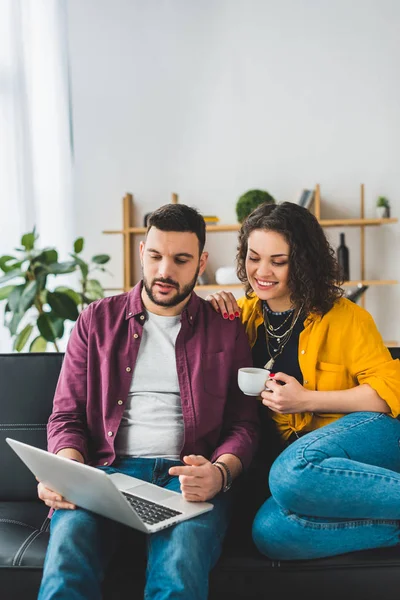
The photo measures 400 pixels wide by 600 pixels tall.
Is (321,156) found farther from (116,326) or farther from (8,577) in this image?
(8,577)

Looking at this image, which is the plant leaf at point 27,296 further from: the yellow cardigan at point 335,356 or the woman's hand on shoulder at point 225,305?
the yellow cardigan at point 335,356

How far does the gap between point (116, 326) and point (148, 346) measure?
10 centimetres

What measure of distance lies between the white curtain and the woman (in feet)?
7.21

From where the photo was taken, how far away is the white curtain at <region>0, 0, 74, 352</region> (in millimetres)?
3766

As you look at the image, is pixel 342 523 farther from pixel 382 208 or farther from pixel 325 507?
A: pixel 382 208

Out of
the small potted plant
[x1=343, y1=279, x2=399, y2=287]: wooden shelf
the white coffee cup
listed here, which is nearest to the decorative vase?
the small potted plant

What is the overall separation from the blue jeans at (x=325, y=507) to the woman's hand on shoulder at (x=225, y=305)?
0.45 m

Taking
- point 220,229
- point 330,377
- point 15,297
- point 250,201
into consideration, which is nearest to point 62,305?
point 15,297

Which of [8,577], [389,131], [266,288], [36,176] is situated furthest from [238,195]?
[8,577]

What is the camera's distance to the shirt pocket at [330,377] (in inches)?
69.9

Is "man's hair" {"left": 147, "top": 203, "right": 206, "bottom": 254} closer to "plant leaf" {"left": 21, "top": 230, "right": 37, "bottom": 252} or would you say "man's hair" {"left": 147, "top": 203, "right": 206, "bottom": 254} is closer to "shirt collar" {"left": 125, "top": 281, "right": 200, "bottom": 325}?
"shirt collar" {"left": 125, "top": 281, "right": 200, "bottom": 325}

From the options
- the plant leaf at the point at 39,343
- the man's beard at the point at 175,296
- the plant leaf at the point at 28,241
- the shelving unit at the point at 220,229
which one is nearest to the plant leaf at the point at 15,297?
the plant leaf at the point at 28,241

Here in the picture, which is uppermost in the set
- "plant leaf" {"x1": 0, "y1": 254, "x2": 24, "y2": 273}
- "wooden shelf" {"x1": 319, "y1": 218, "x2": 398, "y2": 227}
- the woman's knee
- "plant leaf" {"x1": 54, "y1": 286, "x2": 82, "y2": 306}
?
"wooden shelf" {"x1": 319, "y1": 218, "x2": 398, "y2": 227}

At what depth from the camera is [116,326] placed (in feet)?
5.91
